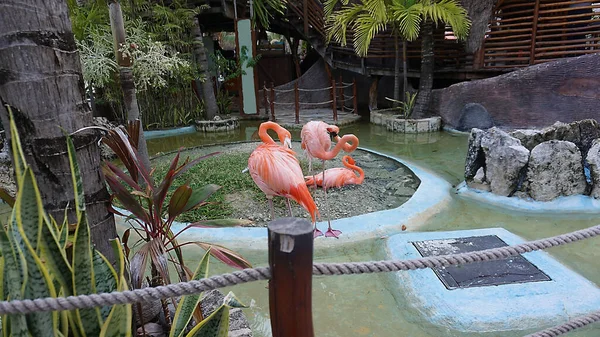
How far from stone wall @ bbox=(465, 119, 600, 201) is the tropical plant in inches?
142

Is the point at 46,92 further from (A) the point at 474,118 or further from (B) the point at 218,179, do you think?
(A) the point at 474,118

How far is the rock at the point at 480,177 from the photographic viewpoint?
3970 mm

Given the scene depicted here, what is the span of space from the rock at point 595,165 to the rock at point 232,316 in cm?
342

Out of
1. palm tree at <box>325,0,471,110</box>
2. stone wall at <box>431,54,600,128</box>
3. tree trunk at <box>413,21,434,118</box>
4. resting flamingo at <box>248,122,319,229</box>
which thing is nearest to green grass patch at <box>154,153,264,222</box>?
resting flamingo at <box>248,122,319,229</box>

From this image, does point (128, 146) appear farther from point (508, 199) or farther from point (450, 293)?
point (508, 199)

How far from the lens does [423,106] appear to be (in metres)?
7.83

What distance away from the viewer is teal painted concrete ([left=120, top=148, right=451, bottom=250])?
3.02 meters

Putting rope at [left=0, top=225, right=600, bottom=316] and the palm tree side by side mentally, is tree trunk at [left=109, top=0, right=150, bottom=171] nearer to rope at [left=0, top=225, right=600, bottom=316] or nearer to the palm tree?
rope at [left=0, top=225, right=600, bottom=316]

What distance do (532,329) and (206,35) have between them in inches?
437

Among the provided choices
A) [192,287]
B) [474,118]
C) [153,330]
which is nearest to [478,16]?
[474,118]

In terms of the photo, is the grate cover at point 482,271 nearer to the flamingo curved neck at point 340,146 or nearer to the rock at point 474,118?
the flamingo curved neck at point 340,146

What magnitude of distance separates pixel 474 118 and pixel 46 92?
6.94m

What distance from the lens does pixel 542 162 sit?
12.0 feet

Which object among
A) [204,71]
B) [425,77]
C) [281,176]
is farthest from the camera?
[204,71]
